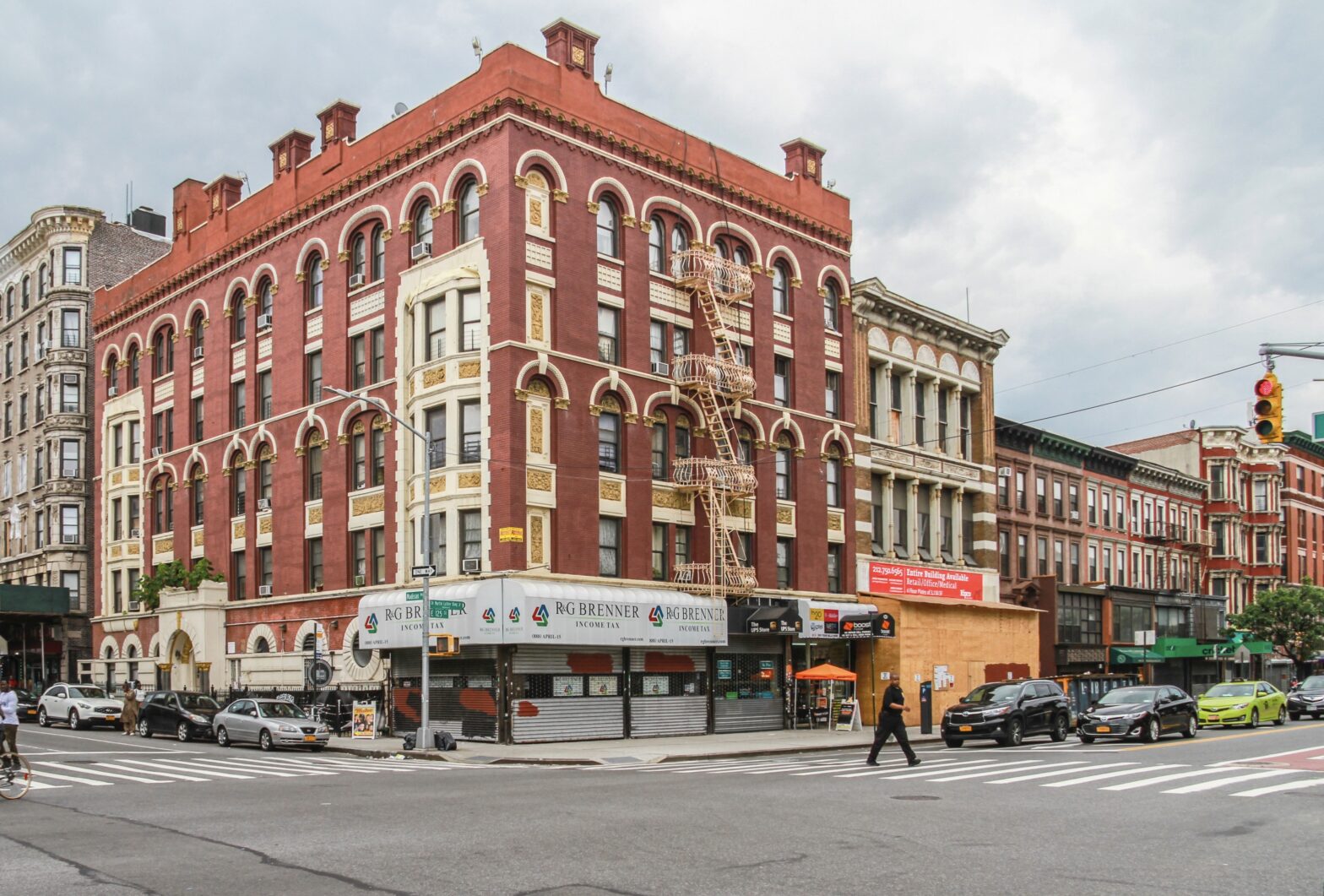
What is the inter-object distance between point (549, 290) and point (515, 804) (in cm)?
2118

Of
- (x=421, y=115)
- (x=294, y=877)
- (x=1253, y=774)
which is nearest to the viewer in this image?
(x=294, y=877)

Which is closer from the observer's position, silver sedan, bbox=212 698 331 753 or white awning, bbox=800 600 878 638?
silver sedan, bbox=212 698 331 753

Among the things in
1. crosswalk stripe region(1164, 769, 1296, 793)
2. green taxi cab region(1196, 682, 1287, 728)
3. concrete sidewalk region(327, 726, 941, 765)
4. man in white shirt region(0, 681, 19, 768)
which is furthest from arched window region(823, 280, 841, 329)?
man in white shirt region(0, 681, 19, 768)

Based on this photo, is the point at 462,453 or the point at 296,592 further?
the point at 296,592

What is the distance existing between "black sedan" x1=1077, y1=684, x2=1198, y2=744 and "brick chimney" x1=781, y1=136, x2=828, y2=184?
22598 mm

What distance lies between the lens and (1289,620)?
246 ft

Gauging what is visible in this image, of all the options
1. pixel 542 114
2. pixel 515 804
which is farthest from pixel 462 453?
pixel 515 804

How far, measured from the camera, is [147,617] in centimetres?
5103

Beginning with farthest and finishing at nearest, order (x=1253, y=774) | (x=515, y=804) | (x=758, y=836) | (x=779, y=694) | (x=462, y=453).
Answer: (x=779, y=694) < (x=462, y=453) < (x=1253, y=774) < (x=515, y=804) < (x=758, y=836)

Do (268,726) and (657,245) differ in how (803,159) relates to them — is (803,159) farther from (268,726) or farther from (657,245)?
(268,726)

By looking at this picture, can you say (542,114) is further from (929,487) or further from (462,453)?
(929,487)

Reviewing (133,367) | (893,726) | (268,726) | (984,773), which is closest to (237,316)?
(133,367)

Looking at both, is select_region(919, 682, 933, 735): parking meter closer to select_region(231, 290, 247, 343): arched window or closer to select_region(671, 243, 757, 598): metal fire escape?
select_region(671, 243, 757, 598): metal fire escape

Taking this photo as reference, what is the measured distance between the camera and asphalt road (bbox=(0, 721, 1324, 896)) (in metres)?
11.5
